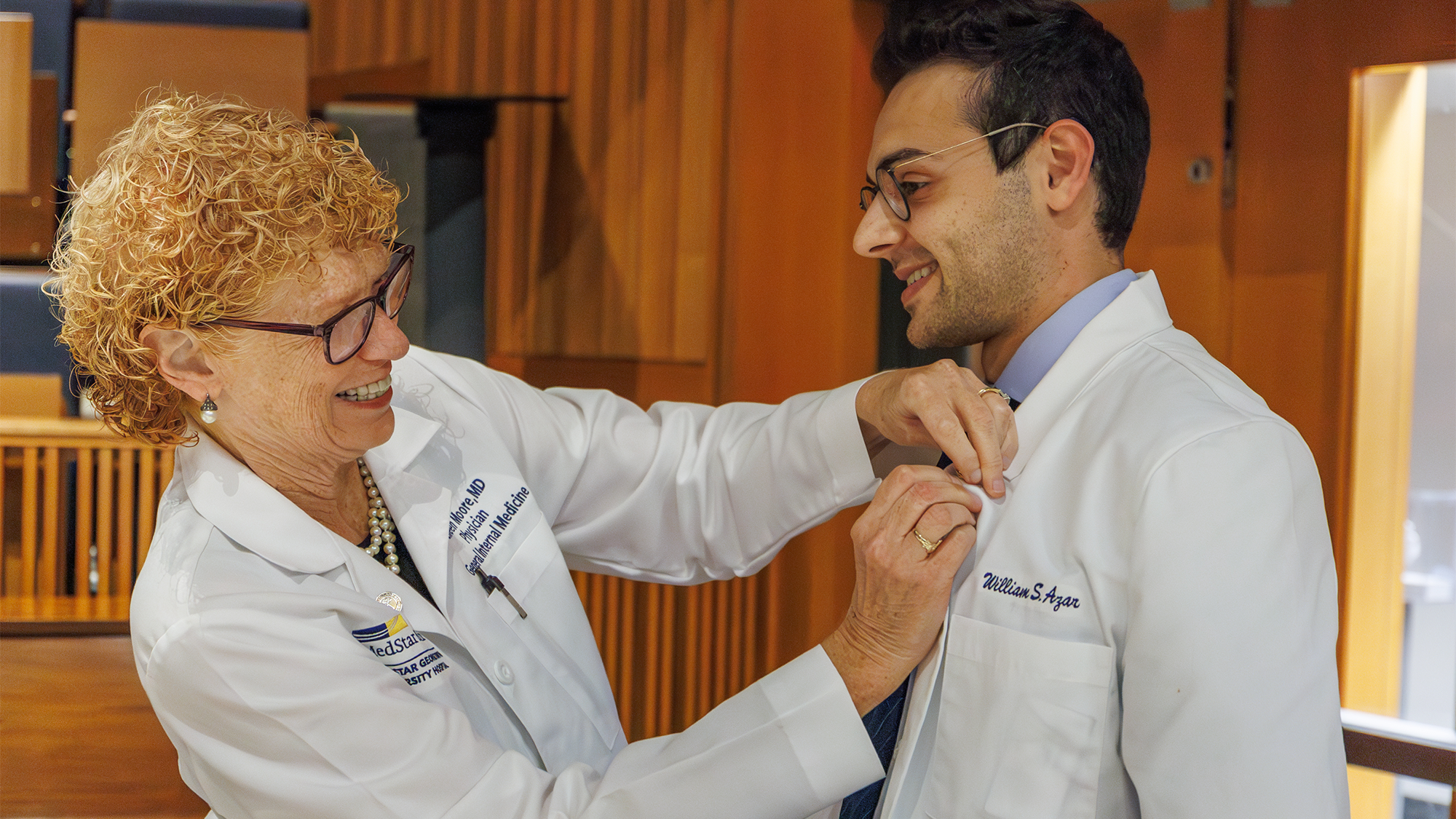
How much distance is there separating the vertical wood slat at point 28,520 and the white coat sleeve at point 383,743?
1748 mm

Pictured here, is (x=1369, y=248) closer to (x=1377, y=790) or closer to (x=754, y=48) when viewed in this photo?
(x=1377, y=790)

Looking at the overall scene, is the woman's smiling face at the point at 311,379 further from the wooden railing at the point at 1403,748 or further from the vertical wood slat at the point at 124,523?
the wooden railing at the point at 1403,748

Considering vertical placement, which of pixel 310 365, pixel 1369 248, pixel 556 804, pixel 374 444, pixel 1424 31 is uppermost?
pixel 1424 31

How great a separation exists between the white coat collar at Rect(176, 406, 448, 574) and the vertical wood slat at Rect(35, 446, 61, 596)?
1553mm

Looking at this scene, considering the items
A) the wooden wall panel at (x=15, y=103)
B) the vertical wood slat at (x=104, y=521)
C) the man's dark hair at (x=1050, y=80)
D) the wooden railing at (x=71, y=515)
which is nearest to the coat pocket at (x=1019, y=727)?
the man's dark hair at (x=1050, y=80)

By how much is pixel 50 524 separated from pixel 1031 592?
2.59m

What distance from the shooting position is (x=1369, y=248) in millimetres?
2270

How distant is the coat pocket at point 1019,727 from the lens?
116 centimetres

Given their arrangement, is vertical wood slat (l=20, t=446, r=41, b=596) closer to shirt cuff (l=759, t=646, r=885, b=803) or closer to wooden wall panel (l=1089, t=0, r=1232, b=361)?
shirt cuff (l=759, t=646, r=885, b=803)

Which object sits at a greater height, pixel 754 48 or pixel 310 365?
pixel 754 48

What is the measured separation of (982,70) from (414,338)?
2.28 metres

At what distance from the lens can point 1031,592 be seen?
1.21 metres

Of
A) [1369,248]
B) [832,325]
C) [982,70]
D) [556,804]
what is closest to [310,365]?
[556,804]

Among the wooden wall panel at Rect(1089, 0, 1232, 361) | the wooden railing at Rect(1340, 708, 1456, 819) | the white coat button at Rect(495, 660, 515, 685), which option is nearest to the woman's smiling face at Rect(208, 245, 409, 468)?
the white coat button at Rect(495, 660, 515, 685)
